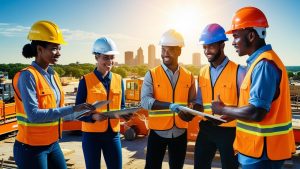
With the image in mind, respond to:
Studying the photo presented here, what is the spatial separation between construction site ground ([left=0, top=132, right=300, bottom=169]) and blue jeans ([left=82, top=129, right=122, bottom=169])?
Result: 5338mm

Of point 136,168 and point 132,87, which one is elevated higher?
point 132,87

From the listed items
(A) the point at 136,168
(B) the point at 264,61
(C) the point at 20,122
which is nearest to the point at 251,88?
(B) the point at 264,61

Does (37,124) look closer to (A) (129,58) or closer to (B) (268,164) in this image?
(B) (268,164)

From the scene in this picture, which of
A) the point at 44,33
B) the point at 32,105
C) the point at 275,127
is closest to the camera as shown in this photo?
the point at 275,127

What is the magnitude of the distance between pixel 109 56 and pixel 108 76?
0.30 metres

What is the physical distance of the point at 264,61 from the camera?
8.91 ft

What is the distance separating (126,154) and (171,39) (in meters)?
7.95

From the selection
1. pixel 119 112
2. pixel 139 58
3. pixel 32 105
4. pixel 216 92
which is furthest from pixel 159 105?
pixel 139 58

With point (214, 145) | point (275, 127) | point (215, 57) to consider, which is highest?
point (215, 57)

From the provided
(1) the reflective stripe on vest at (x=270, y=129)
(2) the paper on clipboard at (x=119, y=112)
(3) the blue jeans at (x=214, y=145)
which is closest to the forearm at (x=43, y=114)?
(2) the paper on clipboard at (x=119, y=112)

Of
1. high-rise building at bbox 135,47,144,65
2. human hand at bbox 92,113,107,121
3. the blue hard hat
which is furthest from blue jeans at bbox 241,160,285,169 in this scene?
high-rise building at bbox 135,47,144,65

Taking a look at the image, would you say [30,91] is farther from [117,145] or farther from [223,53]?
[223,53]

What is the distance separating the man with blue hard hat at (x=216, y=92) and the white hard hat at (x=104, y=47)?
129cm

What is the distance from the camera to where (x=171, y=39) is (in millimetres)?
4336
